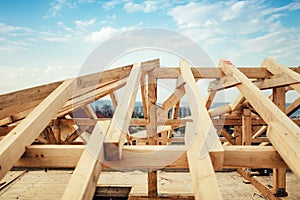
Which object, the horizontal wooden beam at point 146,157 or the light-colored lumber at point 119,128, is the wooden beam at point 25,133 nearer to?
the horizontal wooden beam at point 146,157

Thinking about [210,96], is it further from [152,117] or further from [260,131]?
[260,131]

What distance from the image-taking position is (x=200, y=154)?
1.42m

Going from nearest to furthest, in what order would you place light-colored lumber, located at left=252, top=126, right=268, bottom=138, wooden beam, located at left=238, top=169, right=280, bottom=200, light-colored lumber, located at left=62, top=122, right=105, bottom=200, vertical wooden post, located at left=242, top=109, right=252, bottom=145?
light-colored lumber, located at left=62, top=122, right=105, bottom=200
wooden beam, located at left=238, top=169, right=280, bottom=200
vertical wooden post, located at left=242, top=109, right=252, bottom=145
light-colored lumber, located at left=252, top=126, right=268, bottom=138

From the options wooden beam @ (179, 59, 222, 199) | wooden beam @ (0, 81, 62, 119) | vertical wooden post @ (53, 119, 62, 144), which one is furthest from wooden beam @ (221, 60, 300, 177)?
vertical wooden post @ (53, 119, 62, 144)

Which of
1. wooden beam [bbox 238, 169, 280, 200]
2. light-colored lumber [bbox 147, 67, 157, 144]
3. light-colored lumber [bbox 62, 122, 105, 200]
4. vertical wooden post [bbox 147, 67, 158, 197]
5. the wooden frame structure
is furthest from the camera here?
wooden beam [bbox 238, 169, 280, 200]

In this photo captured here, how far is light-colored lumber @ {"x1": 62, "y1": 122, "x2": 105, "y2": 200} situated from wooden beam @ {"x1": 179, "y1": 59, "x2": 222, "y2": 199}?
54cm

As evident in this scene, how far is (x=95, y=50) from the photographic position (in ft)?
9.51

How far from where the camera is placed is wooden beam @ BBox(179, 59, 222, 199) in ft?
3.70

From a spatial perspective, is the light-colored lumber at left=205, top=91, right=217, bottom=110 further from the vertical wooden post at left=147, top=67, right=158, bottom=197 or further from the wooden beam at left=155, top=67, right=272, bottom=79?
the vertical wooden post at left=147, top=67, right=158, bottom=197

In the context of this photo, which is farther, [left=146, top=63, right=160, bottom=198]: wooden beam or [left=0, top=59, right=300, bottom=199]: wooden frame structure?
[left=146, top=63, right=160, bottom=198]: wooden beam

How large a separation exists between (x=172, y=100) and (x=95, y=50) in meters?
1.95

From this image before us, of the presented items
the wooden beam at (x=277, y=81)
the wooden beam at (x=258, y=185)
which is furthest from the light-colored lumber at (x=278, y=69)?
the wooden beam at (x=258, y=185)

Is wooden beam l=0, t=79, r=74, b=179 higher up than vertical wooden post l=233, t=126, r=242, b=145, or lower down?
higher up

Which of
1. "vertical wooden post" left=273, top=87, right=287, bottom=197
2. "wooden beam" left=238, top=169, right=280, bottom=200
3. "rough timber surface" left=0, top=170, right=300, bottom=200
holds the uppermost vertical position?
"vertical wooden post" left=273, top=87, right=287, bottom=197
